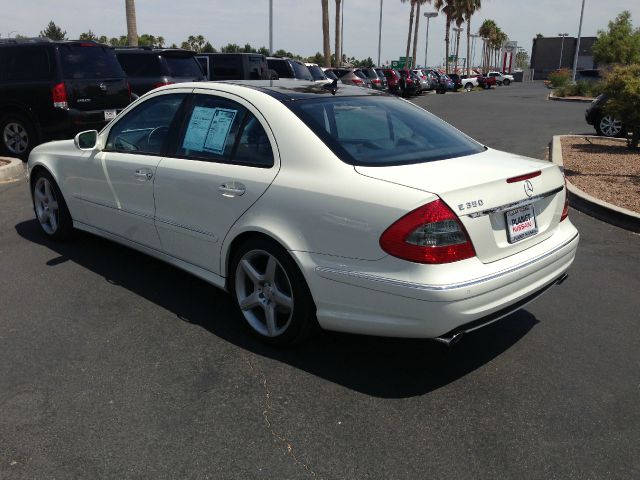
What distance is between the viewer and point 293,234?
11.1 feet

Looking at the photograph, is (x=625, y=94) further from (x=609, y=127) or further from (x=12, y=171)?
(x=12, y=171)

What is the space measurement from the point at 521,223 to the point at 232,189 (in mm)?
1726

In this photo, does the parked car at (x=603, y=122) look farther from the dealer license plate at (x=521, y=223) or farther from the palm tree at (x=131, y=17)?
the palm tree at (x=131, y=17)

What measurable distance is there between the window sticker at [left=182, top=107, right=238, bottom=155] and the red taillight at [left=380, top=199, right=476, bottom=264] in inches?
59.3

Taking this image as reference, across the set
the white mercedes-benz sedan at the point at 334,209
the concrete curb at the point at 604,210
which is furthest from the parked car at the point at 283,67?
the white mercedes-benz sedan at the point at 334,209

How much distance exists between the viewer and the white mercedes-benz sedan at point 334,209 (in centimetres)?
303

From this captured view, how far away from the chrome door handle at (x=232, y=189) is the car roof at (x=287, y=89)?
2.00 feet

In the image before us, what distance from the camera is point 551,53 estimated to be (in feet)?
381

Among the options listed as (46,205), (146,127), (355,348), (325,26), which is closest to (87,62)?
(46,205)

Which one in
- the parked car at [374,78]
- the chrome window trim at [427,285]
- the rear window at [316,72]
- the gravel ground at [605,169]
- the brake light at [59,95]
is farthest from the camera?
the parked car at [374,78]

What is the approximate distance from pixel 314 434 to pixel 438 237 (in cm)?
114

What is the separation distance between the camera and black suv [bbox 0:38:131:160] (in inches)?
392

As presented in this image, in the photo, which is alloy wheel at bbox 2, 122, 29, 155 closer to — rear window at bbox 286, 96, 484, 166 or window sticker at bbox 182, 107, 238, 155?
window sticker at bbox 182, 107, 238, 155

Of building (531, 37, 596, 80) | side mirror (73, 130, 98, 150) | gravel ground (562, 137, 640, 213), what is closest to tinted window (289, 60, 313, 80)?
gravel ground (562, 137, 640, 213)
